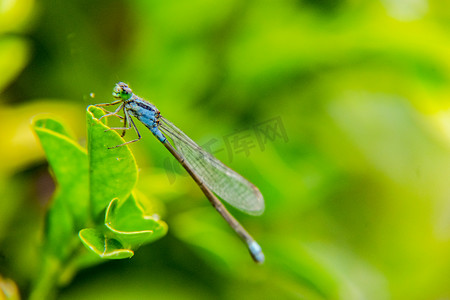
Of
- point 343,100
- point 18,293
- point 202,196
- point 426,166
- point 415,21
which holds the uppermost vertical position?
point 415,21

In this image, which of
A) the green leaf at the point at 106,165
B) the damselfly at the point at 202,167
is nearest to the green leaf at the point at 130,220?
the green leaf at the point at 106,165

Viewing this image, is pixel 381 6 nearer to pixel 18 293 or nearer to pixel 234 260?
pixel 234 260

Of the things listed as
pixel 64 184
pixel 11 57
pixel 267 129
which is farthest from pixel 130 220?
pixel 267 129

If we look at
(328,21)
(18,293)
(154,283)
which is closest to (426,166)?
(328,21)

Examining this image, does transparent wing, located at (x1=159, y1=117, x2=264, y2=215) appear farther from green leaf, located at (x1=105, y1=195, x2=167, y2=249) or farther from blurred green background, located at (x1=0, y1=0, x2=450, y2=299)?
green leaf, located at (x1=105, y1=195, x2=167, y2=249)

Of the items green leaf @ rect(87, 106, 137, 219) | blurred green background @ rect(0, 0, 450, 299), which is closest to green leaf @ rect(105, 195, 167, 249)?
green leaf @ rect(87, 106, 137, 219)

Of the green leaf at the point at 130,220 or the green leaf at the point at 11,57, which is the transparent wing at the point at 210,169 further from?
the green leaf at the point at 130,220
